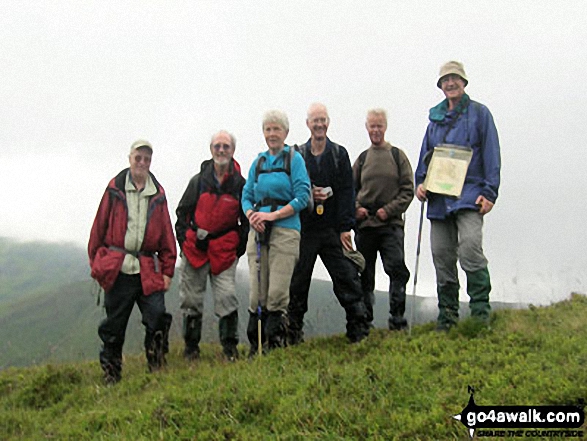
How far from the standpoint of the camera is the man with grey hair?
298 inches

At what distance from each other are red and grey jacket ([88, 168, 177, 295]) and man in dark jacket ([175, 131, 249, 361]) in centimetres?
35

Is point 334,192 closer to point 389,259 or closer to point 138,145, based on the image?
point 389,259

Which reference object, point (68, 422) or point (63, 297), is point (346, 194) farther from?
point (63, 297)

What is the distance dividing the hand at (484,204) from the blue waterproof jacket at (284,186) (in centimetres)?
196

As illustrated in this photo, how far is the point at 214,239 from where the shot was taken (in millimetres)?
6883

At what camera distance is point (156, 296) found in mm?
6547

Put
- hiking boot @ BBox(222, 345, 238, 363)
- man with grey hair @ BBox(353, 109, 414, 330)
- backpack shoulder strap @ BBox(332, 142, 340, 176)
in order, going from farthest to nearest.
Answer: man with grey hair @ BBox(353, 109, 414, 330), hiking boot @ BBox(222, 345, 238, 363), backpack shoulder strap @ BBox(332, 142, 340, 176)

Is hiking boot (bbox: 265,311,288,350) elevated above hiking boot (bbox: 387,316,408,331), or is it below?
above

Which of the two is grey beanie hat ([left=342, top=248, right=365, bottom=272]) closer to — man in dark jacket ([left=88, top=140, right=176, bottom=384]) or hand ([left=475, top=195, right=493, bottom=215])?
hand ([left=475, top=195, right=493, bottom=215])

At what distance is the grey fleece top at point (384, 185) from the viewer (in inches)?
301

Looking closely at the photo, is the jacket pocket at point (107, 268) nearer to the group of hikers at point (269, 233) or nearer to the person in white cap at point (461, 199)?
the group of hikers at point (269, 233)

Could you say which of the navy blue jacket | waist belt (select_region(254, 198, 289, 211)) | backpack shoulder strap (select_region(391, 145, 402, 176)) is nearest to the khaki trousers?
waist belt (select_region(254, 198, 289, 211))

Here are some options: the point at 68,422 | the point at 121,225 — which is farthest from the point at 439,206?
the point at 68,422

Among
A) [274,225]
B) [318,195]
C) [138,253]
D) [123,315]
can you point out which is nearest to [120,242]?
[138,253]
